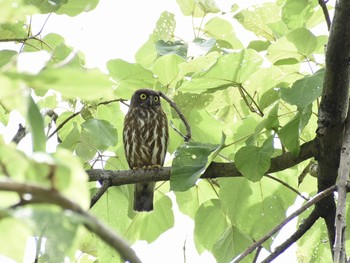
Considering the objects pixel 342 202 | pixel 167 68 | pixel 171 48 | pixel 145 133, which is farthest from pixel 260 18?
pixel 342 202

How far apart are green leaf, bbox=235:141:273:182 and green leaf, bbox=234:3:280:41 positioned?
1.14m

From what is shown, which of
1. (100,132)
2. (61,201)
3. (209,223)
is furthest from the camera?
(209,223)

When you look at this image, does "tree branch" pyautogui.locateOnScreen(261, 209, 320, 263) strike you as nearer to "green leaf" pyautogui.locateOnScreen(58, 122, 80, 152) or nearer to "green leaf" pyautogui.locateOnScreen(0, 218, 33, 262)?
"green leaf" pyautogui.locateOnScreen(58, 122, 80, 152)

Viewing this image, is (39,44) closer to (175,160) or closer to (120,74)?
(120,74)

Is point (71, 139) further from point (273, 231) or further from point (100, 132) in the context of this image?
point (273, 231)

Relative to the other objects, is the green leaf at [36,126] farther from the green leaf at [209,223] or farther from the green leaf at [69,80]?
the green leaf at [209,223]

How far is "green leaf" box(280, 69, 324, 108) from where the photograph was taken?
8.10 feet

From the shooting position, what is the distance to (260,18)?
3.59m

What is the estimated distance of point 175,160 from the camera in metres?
2.72

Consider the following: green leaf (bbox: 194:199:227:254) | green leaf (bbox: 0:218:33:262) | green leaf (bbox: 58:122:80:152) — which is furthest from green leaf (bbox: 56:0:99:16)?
green leaf (bbox: 0:218:33:262)

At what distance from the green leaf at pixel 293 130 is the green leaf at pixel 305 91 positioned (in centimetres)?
9

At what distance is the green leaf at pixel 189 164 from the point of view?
266cm

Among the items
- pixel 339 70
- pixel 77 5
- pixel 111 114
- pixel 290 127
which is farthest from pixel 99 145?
pixel 339 70

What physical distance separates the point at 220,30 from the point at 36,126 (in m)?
3.05
